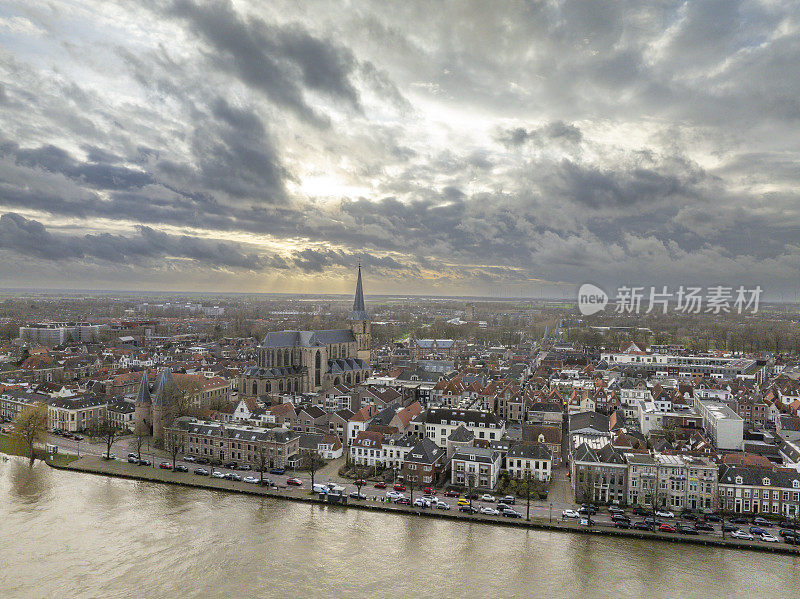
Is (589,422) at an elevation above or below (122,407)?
above

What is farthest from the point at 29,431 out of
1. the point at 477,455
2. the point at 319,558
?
the point at 477,455

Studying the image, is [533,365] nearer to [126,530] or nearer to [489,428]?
[489,428]

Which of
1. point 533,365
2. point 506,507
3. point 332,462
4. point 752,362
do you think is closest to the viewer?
point 506,507

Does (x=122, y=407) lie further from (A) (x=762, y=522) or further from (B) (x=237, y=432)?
(A) (x=762, y=522)

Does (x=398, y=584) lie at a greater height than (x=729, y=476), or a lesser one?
lesser

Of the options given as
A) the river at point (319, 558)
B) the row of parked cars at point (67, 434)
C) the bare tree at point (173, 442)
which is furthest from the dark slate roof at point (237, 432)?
the row of parked cars at point (67, 434)

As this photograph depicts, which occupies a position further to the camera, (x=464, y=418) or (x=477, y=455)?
(x=464, y=418)

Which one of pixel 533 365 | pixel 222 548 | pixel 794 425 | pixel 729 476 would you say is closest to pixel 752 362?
pixel 533 365
